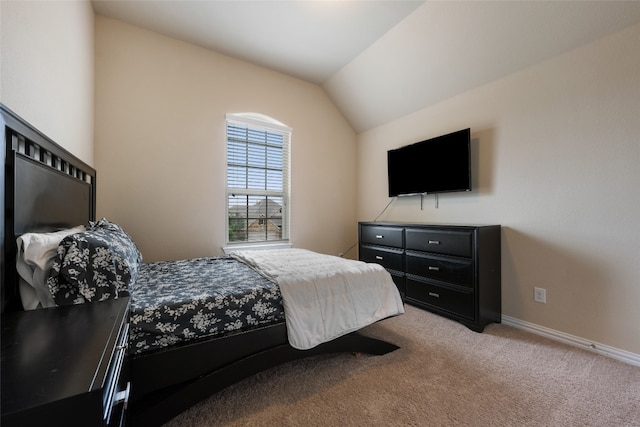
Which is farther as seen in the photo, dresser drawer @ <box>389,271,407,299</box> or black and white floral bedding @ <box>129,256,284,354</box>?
dresser drawer @ <box>389,271,407,299</box>

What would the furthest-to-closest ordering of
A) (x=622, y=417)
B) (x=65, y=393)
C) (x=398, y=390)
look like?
(x=398, y=390) → (x=622, y=417) → (x=65, y=393)

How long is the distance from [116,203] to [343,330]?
2480 millimetres

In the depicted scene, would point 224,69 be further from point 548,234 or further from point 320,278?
point 548,234

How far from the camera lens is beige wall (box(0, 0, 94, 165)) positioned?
1.17m

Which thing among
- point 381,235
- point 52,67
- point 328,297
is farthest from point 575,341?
point 52,67

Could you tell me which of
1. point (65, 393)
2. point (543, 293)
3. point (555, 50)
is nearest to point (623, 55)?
point (555, 50)

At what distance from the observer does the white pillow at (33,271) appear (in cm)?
104

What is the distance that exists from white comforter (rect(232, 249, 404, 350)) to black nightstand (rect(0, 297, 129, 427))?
87 centimetres

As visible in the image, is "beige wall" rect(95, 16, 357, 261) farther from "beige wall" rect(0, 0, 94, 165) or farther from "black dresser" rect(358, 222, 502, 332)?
"black dresser" rect(358, 222, 502, 332)

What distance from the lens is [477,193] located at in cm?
271

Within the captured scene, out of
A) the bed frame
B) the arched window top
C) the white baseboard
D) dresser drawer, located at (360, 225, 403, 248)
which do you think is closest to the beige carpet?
the white baseboard

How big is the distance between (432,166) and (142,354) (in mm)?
2996

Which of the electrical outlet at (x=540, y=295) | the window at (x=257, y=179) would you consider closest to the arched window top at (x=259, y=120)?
the window at (x=257, y=179)

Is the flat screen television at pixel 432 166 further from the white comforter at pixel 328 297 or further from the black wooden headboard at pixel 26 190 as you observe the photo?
the black wooden headboard at pixel 26 190
